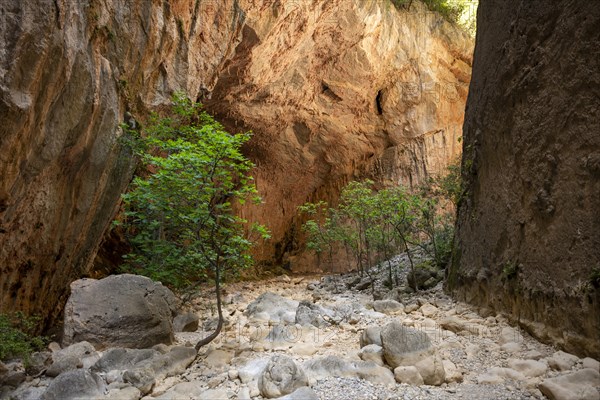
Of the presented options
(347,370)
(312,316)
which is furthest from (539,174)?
(312,316)

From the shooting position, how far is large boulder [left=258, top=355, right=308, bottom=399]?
3279 millimetres

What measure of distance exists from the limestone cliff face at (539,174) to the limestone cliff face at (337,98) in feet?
29.7

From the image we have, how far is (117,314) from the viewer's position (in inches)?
187

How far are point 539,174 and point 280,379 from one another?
11.9 ft

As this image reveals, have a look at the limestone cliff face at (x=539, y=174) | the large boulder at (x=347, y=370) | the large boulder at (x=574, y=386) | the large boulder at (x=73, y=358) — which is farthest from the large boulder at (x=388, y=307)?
the large boulder at (x=73, y=358)

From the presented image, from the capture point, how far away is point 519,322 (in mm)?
4594

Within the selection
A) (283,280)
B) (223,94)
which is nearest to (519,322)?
(283,280)

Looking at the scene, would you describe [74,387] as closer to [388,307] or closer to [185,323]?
[185,323]

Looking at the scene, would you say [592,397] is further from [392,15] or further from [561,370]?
[392,15]

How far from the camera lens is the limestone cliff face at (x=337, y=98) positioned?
47.8 ft

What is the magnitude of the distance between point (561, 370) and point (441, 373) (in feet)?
3.19

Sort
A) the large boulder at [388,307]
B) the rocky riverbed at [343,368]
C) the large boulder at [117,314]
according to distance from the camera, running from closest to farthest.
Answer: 1. the rocky riverbed at [343,368]
2. the large boulder at [117,314]
3. the large boulder at [388,307]

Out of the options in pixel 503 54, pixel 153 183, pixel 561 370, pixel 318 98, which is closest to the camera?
pixel 561 370

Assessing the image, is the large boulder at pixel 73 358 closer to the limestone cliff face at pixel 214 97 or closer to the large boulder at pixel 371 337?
the limestone cliff face at pixel 214 97
